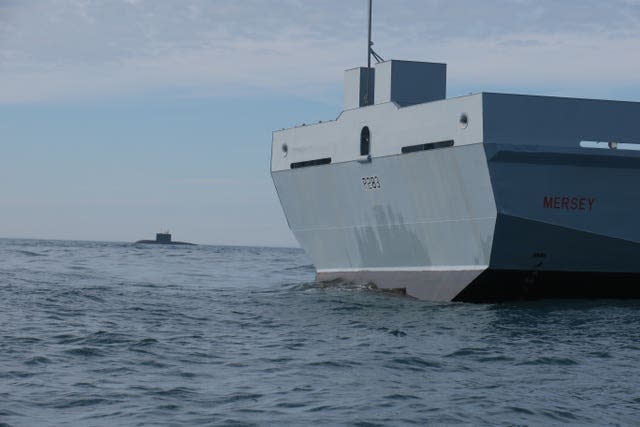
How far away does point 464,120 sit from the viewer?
22.3 metres

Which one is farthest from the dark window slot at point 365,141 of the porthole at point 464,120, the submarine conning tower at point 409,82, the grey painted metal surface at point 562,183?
the grey painted metal surface at point 562,183

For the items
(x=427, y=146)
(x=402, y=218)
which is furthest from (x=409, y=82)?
(x=402, y=218)

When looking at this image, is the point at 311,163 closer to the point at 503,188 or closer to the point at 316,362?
the point at 503,188

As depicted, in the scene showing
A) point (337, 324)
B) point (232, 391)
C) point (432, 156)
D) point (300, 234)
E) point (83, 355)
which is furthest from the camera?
point (300, 234)

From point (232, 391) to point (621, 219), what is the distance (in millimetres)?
12602

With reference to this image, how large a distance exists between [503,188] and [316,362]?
8115mm

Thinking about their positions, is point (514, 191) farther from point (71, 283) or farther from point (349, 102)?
point (71, 283)

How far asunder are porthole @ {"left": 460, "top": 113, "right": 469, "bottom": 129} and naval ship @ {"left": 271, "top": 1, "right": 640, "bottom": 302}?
0.04 meters

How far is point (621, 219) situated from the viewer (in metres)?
22.8

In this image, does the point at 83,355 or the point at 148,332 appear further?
the point at 148,332

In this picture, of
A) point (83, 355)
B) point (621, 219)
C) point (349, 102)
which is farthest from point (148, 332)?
point (349, 102)

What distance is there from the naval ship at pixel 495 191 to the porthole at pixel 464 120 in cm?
4

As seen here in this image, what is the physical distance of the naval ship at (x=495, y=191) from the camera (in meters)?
21.9

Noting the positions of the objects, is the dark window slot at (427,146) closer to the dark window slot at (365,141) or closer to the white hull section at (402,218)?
the white hull section at (402,218)
